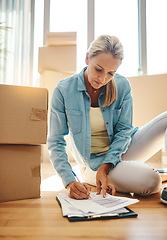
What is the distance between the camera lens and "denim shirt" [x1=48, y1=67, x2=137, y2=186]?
37.9 inches

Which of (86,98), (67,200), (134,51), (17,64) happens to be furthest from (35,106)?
(134,51)

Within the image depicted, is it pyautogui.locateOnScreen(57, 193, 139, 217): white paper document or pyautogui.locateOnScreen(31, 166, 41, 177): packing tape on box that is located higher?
pyautogui.locateOnScreen(31, 166, 41, 177): packing tape on box

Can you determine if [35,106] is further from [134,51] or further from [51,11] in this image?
[51,11]

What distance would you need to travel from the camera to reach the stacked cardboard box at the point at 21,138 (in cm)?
88

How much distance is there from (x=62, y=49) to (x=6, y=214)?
6.03ft

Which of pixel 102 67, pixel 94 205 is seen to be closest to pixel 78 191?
pixel 94 205

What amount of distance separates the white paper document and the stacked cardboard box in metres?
0.20

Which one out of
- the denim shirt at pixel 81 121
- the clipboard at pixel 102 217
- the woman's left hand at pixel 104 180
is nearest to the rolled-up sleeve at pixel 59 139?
the denim shirt at pixel 81 121

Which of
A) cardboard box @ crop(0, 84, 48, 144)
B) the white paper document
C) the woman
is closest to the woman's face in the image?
the woman

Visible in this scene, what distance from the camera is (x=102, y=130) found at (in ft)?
3.55

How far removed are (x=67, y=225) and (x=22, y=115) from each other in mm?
462

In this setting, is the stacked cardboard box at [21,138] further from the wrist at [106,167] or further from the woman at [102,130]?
the wrist at [106,167]

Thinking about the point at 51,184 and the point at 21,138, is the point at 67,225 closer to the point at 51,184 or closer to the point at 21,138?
the point at 21,138

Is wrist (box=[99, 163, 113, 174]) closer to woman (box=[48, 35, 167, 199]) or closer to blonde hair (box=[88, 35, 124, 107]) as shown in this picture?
woman (box=[48, 35, 167, 199])
